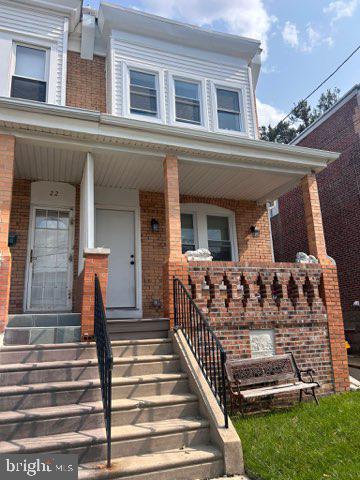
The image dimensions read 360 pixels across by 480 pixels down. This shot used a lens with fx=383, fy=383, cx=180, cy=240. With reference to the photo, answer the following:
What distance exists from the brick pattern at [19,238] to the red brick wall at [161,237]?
7.41 ft

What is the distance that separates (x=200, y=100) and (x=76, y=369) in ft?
21.7

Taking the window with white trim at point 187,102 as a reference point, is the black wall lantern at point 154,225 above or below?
below

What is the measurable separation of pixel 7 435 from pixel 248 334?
11.8 feet

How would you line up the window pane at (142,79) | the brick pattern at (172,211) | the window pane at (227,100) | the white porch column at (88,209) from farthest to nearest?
the window pane at (227,100), the window pane at (142,79), the brick pattern at (172,211), the white porch column at (88,209)

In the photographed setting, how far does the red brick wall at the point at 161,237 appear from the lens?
7.79 meters

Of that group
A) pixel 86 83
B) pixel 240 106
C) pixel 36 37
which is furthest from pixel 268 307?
pixel 36 37

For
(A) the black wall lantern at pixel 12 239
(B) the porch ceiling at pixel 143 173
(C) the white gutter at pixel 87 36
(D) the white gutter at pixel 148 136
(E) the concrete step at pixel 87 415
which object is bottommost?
(E) the concrete step at pixel 87 415

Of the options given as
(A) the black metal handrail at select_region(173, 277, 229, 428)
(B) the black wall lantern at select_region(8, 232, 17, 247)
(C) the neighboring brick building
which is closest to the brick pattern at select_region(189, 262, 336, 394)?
(A) the black metal handrail at select_region(173, 277, 229, 428)

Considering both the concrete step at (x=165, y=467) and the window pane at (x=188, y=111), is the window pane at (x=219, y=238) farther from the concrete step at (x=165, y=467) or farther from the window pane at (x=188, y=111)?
the concrete step at (x=165, y=467)

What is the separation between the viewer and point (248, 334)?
234 inches

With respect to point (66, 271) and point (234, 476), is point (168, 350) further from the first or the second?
point (66, 271)

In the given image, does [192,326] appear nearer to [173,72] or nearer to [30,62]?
[173,72]

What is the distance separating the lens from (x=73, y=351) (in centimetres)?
479

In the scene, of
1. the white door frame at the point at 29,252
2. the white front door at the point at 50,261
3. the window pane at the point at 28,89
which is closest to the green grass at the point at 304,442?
the white door frame at the point at 29,252
